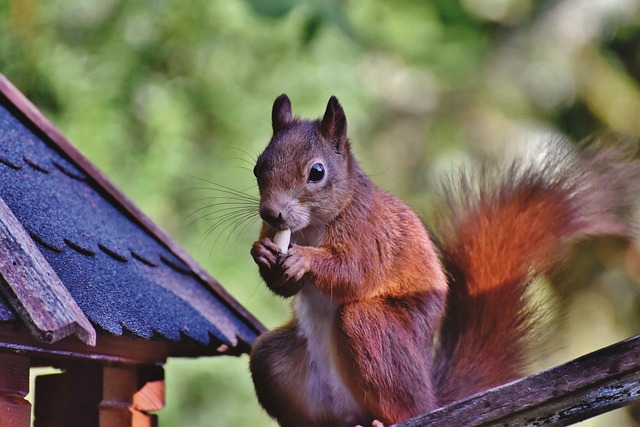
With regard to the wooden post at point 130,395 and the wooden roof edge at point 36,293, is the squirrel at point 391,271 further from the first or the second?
the wooden roof edge at point 36,293

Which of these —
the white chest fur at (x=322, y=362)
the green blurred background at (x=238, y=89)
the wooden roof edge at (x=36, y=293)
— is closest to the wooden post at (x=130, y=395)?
the white chest fur at (x=322, y=362)

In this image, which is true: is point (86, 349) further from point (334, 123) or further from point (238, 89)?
point (238, 89)

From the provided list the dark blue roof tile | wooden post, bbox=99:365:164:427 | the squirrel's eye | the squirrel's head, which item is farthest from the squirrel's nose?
wooden post, bbox=99:365:164:427

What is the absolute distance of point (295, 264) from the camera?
4.76 feet

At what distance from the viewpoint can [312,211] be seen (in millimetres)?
1587

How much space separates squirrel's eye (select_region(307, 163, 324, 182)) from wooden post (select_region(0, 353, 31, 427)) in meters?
0.52

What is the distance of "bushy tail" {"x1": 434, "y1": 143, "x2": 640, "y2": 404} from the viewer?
1677 millimetres

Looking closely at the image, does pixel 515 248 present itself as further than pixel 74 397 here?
Yes

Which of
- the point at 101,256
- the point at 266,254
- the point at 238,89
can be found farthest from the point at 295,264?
the point at 238,89

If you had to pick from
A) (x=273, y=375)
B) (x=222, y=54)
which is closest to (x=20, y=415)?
(x=273, y=375)

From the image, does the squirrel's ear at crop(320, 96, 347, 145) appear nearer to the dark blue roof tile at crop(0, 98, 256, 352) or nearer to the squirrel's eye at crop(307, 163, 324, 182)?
the squirrel's eye at crop(307, 163, 324, 182)

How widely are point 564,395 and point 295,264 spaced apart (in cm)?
44

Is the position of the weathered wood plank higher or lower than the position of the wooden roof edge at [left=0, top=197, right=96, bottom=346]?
lower

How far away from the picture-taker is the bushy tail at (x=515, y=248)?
5.50ft
